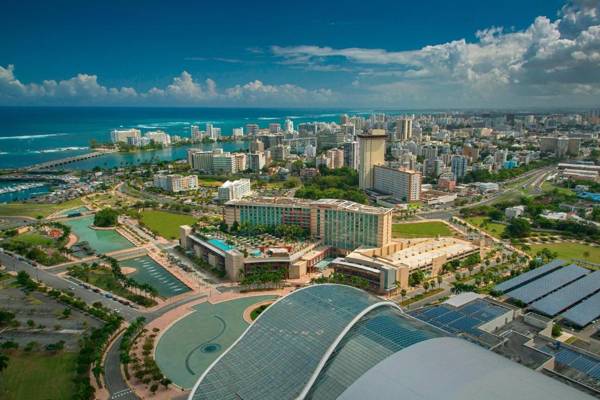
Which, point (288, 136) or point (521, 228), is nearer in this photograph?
point (521, 228)

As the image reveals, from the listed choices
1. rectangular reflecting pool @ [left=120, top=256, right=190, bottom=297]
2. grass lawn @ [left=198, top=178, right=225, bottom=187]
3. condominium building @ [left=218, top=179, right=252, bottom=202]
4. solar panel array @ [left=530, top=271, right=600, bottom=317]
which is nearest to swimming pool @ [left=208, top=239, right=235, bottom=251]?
rectangular reflecting pool @ [left=120, top=256, right=190, bottom=297]

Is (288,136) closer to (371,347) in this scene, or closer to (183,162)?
(183,162)

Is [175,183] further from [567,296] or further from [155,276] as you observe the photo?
[567,296]

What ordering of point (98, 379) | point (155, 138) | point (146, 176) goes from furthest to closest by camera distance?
point (155, 138), point (146, 176), point (98, 379)

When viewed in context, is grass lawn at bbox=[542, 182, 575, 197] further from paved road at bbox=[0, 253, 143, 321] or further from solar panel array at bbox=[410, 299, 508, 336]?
paved road at bbox=[0, 253, 143, 321]

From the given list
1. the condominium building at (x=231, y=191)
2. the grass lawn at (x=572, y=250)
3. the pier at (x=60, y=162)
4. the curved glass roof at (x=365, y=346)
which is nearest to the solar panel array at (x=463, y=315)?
the curved glass roof at (x=365, y=346)

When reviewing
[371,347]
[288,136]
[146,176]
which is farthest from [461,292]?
[288,136]

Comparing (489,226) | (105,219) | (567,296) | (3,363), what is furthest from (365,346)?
(105,219)
